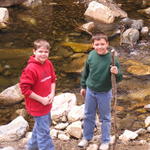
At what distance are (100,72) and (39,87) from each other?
0.84 m

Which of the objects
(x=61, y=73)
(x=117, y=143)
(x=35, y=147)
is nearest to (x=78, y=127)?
(x=117, y=143)

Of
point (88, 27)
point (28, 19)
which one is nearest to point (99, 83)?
point (88, 27)

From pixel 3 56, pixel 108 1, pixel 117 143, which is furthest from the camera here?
pixel 108 1

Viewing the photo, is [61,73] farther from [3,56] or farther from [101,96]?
[101,96]

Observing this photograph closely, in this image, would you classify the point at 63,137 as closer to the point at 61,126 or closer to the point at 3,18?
the point at 61,126

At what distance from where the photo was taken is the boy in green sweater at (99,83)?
465 centimetres

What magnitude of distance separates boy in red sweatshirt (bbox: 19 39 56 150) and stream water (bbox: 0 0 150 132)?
2.46 m

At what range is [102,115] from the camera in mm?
4980

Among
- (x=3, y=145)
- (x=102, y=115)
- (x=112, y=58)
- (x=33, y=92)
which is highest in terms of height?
(x=112, y=58)

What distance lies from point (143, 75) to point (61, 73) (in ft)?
6.66

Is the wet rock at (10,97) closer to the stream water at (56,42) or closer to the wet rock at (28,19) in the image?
the stream water at (56,42)

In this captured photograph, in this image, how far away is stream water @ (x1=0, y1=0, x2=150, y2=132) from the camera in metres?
7.79

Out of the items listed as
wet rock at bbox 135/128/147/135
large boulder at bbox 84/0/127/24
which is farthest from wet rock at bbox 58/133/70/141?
large boulder at bbox 84/0/127/24

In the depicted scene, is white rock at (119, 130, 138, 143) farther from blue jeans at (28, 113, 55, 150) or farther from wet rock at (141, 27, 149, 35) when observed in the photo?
wet rock at (141, 27, 149, 35)
